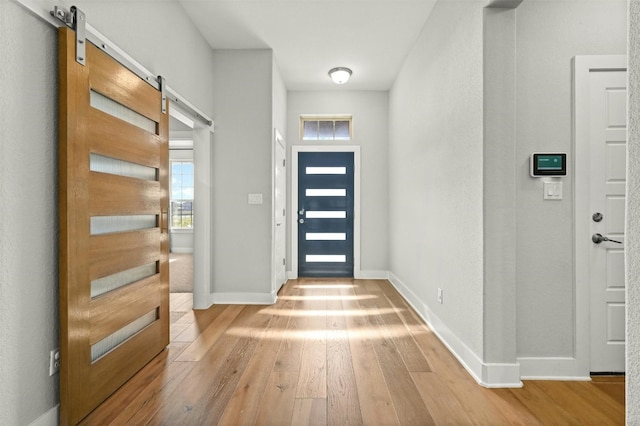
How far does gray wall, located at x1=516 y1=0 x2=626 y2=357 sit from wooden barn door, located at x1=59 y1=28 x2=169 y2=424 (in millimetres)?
2388

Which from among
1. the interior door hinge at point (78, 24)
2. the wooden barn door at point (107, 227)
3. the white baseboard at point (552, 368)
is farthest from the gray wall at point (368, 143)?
the interior door hinge at point (78, 24)

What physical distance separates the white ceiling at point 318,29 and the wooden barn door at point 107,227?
4.45 feet

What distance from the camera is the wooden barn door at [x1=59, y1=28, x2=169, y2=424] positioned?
5.42ft

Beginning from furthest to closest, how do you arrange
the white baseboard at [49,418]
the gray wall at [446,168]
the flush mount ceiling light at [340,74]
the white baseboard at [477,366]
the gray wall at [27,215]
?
the flush mount ceiling light at [340,74]
the gray wall at [446,168]
the white baseboard at [477,366]
the white baseboard at [49,418]
the gray wall at [27,215]

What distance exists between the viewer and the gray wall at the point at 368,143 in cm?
548

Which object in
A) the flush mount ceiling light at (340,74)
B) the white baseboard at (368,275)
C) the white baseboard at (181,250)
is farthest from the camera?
the white baseboard at (181,250)

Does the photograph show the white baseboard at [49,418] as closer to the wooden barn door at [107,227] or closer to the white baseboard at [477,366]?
the wooden barn door at [107,227]

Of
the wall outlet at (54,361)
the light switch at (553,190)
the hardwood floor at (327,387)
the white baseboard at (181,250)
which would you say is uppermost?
the light switch at (553,190)

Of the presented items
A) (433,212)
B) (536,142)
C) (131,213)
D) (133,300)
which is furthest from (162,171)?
(536,142)

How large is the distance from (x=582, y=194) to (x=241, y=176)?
310cm

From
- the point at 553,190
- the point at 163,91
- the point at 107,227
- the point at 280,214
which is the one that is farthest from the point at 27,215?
the point at 280,214

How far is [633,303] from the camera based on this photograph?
0.83m

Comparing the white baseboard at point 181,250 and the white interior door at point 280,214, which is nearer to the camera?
the white interior door at point 280,214

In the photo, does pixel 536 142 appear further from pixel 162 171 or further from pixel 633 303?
pixel 162 171
